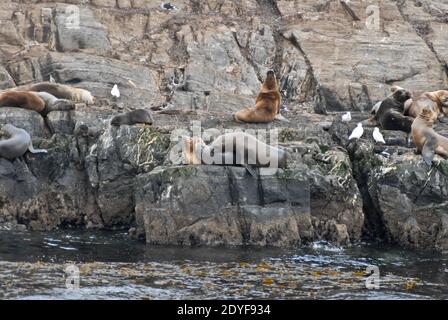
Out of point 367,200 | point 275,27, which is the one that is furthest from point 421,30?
point 367,200

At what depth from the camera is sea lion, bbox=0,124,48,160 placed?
17312 millimetres

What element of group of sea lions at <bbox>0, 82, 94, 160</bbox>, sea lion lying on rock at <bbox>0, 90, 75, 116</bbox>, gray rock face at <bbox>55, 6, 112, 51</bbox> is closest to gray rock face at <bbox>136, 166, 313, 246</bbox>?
Answer: group of sea lions at <bbox>0, 82, 94, 160</bbox>

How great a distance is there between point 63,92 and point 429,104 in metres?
8.20

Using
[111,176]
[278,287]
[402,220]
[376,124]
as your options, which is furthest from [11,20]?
[278,287]

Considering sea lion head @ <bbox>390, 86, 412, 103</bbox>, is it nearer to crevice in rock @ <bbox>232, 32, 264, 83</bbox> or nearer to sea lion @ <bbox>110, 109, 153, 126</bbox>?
crevice in rock @ <bbox>232, 32, 264, 83</bbox>

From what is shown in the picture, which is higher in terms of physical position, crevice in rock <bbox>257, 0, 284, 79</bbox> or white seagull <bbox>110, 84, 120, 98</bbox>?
crevice in rock <bbox>257, 0, 284, 79</bbox>

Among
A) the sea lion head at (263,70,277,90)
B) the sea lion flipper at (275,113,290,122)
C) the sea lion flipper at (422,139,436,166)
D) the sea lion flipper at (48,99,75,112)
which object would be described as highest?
the sea lion head at (263,70,277,90)

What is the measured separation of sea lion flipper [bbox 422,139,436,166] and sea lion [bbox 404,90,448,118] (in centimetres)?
182

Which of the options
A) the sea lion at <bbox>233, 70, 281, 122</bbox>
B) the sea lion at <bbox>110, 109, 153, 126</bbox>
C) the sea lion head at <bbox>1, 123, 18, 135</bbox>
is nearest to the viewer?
the sea lion head at <bbox>1, 123, 18, 135</bbox>

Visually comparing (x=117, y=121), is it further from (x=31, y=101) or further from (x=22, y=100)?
(x=22, y=100)

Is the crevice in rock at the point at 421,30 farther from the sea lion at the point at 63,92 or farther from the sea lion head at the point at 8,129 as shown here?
the sea lion head at the point at 8,129

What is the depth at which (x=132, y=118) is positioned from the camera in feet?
61.0
